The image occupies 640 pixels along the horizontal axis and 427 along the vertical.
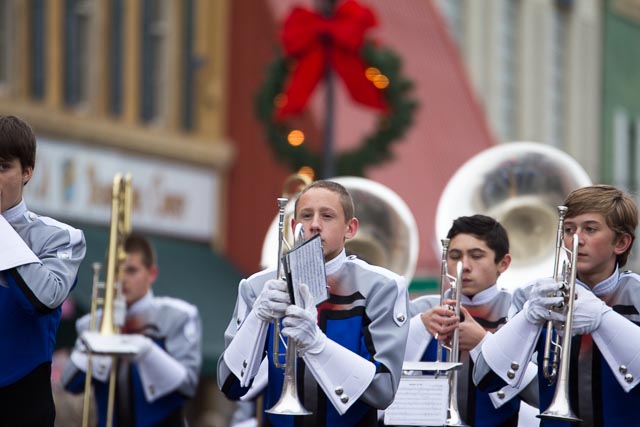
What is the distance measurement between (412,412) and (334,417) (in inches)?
18.6

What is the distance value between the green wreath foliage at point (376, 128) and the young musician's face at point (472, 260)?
297 inches

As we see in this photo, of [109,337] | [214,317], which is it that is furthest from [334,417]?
[214,317]

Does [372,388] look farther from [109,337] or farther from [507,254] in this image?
[109,337]

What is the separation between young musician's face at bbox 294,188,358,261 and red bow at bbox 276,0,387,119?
7222 millimetres

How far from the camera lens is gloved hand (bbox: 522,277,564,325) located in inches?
242

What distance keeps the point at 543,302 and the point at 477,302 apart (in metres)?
1.72

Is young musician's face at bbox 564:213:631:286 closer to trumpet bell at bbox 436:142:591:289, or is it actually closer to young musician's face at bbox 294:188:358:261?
young musician's face at bbox 294:188:358:261

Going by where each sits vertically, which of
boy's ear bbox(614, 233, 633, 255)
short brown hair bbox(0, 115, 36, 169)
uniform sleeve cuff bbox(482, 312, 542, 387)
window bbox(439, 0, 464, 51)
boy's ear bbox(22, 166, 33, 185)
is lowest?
uniform sleeve cuff bbox(482, 312, 542, 387)

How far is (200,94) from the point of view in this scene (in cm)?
2153

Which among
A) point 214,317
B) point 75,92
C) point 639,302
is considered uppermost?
point 75,92

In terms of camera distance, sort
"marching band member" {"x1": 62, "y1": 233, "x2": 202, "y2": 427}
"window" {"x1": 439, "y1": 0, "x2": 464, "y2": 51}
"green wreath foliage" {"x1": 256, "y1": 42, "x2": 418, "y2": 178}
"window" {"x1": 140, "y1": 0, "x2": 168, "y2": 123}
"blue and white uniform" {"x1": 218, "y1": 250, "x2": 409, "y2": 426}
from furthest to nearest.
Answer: "window" {"x1": 439, "y1": 0, "x2": 464, "y2": 51}, "window" {"x1": 140, "y1": 0, "x2": 168, "y2": 123}, "green wreath foliage" {"x1": 256, "y1": 42, "x2": 418, "y2": 178}, "marching band member" {"x1": 62, "y1": 233, "x2": 202, "y2": 427}, "blue and white uniform" {"x1": 218, "y1": 250, "x2": 409, "y2": 426}

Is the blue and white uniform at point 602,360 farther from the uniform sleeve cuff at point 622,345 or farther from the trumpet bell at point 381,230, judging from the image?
the trumpet bell at point 381,230

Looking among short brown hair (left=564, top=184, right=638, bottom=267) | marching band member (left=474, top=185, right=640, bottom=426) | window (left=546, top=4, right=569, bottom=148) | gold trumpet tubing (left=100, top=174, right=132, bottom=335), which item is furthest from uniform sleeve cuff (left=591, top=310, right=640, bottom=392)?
window (left=546, top=4, right=569, bottom=148)

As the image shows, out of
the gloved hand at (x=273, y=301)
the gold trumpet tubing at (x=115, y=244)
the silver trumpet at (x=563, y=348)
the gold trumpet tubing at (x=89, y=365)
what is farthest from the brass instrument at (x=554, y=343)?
the gold trumpet tubing at (x=115, y=244)
